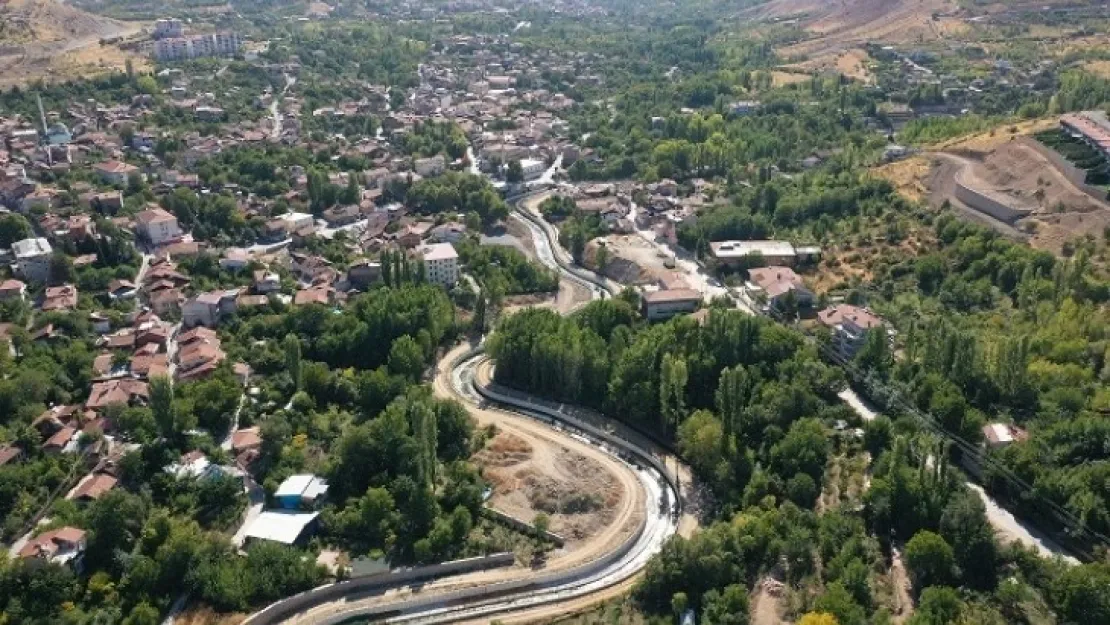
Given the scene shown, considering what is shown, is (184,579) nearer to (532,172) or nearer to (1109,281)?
(1109,281)

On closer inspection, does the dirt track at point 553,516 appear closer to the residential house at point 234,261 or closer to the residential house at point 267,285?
the residential house at point 267,285

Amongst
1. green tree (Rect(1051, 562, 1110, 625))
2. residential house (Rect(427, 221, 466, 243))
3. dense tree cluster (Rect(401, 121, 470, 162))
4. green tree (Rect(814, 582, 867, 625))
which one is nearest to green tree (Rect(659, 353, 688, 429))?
green tree (Rect(814, 582, 867, 625))

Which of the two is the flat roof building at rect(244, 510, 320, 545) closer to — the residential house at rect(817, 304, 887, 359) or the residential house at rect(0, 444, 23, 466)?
the residential house at rect(0, 444, 23, 466)

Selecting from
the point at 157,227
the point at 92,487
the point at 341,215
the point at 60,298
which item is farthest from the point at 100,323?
the point at 341,215

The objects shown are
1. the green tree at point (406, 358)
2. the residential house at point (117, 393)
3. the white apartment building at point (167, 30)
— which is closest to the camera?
the residential house at point (117, 393)

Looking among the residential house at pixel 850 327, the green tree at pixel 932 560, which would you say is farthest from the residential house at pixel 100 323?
the green tree at pixel 932 560

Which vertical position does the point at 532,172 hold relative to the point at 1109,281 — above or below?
below

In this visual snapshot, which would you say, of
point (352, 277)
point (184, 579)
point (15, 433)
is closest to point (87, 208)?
point (352, 277)
